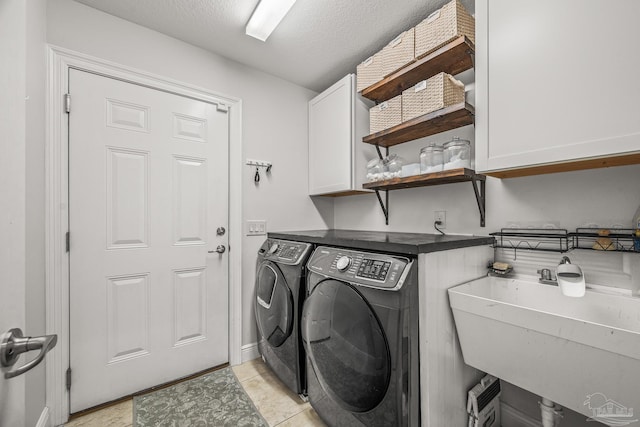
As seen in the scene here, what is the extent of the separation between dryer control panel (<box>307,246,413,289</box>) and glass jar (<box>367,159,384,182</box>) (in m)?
0.77

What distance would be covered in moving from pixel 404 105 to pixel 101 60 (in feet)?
6.36

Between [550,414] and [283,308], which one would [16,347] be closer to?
[283,308]

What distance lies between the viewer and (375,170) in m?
1.97

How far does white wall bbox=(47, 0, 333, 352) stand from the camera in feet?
Result: 5.24

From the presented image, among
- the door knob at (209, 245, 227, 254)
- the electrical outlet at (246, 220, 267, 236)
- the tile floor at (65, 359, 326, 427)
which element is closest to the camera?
the tile floor at (65, 359, 326, 427)

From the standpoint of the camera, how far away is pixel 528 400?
4.54ft

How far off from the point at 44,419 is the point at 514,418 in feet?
8.21

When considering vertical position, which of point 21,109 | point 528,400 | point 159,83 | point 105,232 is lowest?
point 528,400

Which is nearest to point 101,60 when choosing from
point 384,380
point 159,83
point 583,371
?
point 159,83

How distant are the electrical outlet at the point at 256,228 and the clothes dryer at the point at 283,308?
0.87ft

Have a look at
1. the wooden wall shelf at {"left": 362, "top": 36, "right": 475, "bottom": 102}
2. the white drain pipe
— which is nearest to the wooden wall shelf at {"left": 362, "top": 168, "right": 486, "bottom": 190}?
the wooden wall shelf at {"left": 362, "top": 36, "right": 475, "bottom": 102}

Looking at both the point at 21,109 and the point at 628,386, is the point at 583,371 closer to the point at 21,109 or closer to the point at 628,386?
the point at 628,386

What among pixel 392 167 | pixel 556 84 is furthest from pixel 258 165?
pixel 556 84

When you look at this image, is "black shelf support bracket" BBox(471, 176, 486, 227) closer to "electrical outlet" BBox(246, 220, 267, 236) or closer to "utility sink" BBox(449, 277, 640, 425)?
"utility sink" BBox(449, 277, 640, 425)
